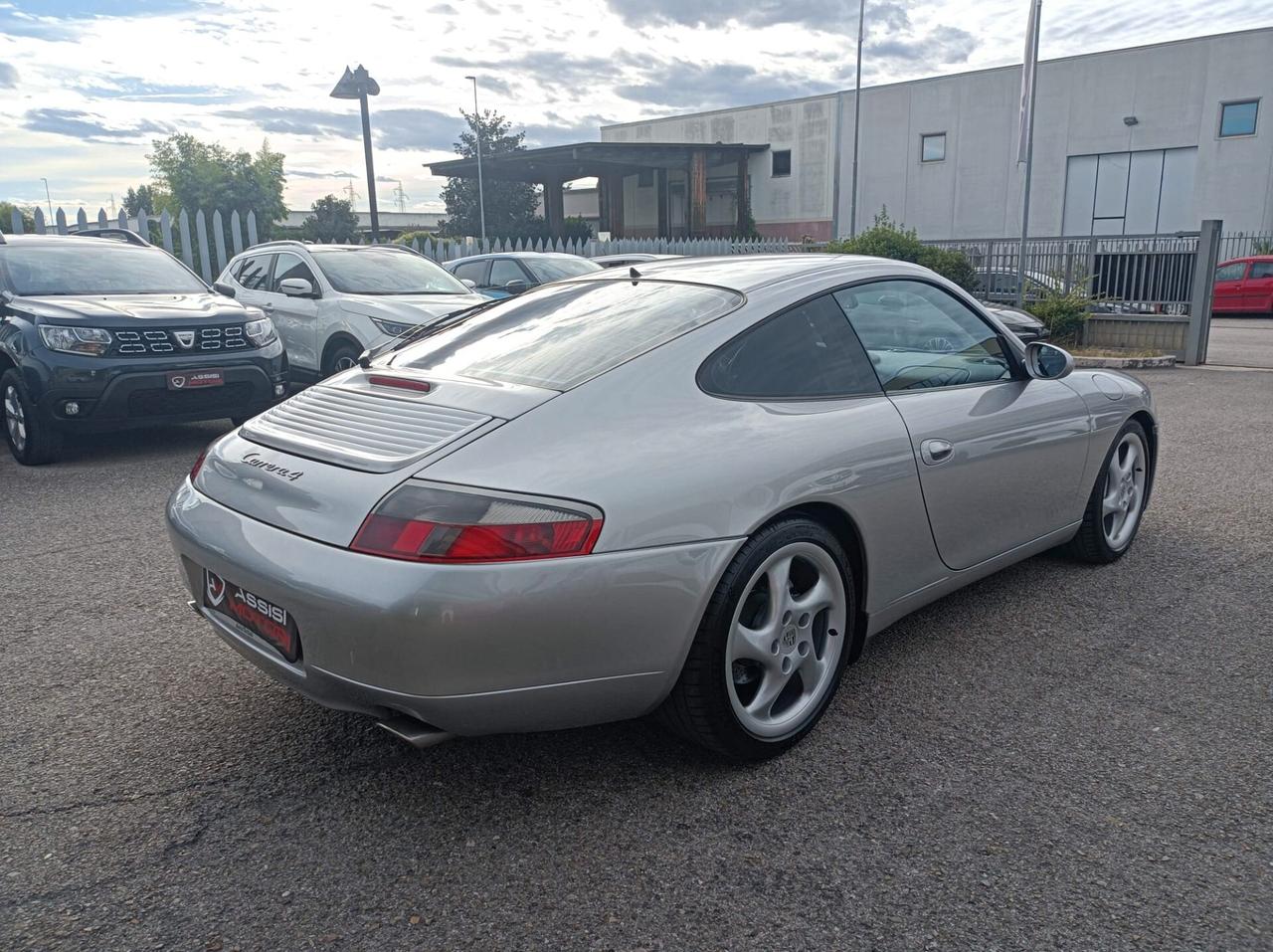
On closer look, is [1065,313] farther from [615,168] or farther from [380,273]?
[615,168]

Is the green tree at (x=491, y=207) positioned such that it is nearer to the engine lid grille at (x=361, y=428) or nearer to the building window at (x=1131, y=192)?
the building window at (x=1131, y=192)

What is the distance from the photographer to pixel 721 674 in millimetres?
2537

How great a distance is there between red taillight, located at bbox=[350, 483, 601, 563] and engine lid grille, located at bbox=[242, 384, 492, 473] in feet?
0.58

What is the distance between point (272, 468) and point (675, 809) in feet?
4.63

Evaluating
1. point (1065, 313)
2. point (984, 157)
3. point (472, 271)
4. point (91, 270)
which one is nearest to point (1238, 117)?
point (984, 157)

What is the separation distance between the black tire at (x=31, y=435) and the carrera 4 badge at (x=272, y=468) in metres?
4.86

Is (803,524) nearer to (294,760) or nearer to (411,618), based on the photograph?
(411,618)

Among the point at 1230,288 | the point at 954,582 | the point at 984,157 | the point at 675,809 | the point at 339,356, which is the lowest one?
the point at 675,809

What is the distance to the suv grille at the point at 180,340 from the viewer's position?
671 centimetres

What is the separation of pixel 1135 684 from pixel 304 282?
25.1 feet

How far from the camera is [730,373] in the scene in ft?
9.18

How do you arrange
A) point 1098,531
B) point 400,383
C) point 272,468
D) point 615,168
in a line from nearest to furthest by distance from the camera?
point 272,468 < point 400,383 < point 1098,531 < point 615,168

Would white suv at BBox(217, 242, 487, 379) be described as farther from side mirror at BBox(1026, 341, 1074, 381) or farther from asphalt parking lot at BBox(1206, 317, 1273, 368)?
asphalt parking lot at BBox(1206, 317, 1273, 368)

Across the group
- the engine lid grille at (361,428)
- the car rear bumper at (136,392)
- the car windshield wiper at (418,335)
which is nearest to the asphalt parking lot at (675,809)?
the engine lid grille at (361,428)
